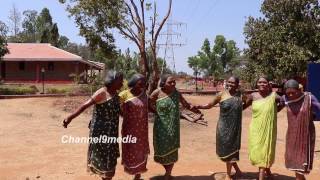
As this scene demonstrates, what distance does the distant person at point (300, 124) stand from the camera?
5.71 m

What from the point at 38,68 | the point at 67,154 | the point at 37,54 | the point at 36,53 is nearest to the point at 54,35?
the point at 36,53

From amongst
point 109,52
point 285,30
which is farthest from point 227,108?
point 285,30

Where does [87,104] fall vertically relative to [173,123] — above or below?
above

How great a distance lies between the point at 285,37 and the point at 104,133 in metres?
14.8

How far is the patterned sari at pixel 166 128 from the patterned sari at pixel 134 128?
325 millimetres

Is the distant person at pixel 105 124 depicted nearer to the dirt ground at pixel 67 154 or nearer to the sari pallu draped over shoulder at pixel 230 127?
the dirt ground at pixel 67 154

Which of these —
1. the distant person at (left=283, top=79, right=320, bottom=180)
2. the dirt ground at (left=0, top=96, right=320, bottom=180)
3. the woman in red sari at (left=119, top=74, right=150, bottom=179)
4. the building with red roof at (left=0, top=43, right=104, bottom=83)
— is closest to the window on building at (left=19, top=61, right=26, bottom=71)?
the building with red roof at (left=0, top=43, right=104, bottom=83)

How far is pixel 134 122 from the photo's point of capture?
5.93 meters

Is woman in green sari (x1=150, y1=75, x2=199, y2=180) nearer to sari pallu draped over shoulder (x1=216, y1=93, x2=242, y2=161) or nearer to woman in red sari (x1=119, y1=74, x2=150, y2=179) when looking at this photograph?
woman in red sari (x1=119, y1=74, x2=150, y2=179)

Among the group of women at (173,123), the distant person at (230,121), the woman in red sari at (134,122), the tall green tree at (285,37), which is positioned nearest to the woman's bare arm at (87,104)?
the group of women at (173,123)

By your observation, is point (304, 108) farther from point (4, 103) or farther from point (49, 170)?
point (4, 103)

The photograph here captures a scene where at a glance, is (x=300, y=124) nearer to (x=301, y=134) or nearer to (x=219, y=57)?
(x=301, y=134)

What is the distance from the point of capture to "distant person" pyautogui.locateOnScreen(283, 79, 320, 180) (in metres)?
5.71

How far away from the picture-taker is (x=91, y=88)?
74.1 feet
